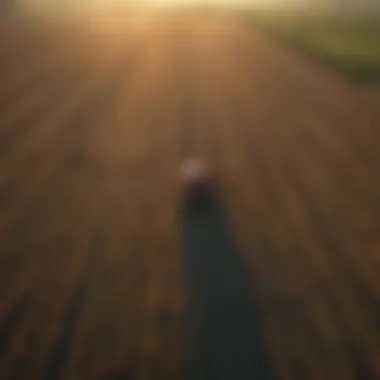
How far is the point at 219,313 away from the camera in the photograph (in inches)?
189

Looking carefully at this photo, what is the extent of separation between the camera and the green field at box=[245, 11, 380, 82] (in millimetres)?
14711

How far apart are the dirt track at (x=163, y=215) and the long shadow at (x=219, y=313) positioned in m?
0.12

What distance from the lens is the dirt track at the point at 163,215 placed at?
14.7ft

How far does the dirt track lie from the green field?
4.60 feet

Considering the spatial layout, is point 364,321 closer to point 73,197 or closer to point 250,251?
point 250,251

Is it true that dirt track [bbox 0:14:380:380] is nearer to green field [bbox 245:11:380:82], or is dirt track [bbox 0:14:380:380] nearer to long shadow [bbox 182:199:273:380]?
long shadow [bbox 182:199:273:380]

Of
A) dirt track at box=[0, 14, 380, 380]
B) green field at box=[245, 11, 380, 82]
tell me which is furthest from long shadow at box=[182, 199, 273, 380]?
green field at box=[245, 11, 380, 82]

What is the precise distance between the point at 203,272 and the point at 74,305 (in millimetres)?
1169

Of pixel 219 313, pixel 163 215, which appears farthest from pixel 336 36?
pixel 219 313

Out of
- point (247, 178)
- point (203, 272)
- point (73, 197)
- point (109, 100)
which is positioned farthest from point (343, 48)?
point (203, 272)

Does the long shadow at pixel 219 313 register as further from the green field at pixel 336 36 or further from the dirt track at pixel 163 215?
the green field at pixel 336 36

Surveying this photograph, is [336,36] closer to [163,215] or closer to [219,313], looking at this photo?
[163,215]

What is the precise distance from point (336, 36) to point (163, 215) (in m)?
15.2

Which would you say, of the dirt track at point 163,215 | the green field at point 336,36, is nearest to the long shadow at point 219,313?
the dirt track at point 163,215
